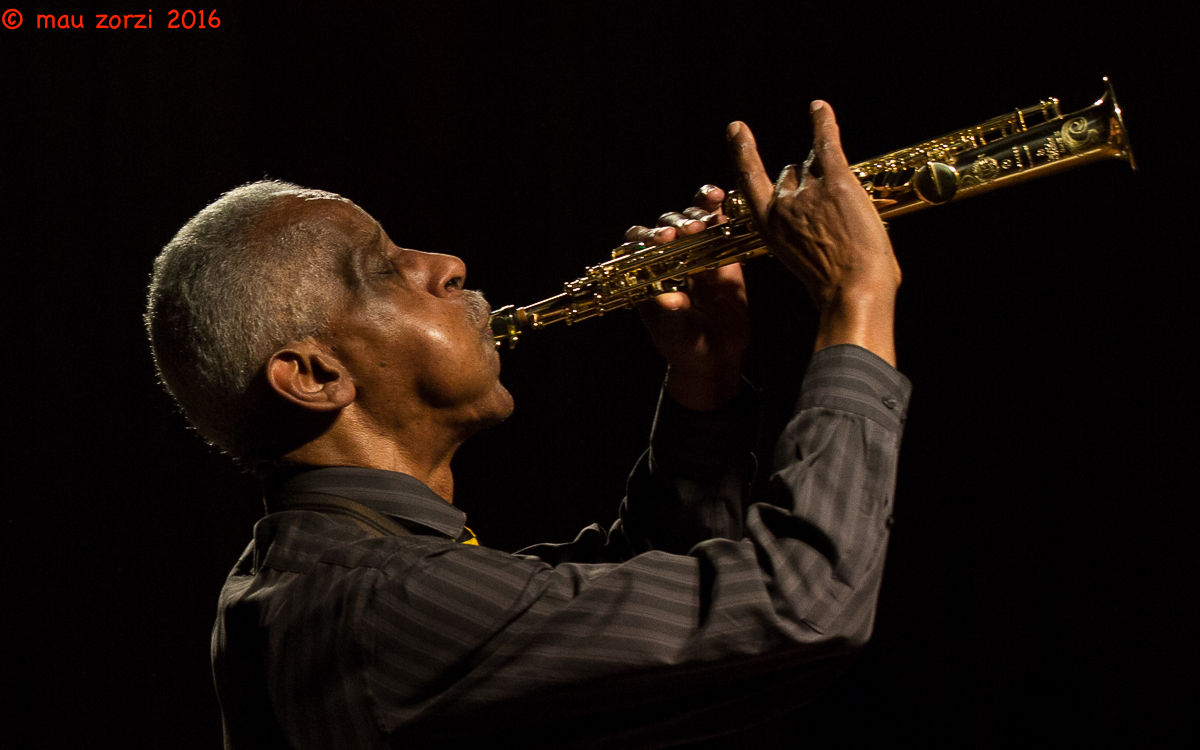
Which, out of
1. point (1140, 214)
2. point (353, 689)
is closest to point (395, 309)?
point (353, 689)

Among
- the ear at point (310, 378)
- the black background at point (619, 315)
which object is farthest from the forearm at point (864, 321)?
the black background at point (619, 315)

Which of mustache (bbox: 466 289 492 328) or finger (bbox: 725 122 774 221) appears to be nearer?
finger (bbox: 725 122 774 221)

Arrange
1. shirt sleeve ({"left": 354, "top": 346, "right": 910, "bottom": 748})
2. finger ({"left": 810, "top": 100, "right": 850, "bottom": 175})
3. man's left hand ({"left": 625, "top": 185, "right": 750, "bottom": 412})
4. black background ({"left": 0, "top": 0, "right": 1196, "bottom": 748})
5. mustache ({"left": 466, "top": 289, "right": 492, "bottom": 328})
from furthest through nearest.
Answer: black background ({"left": 0, "top": 0, "right": 1196, "bottom": 748}), man's left hand ({"left": 625, "top": 185, "right": 750, "bottom": 412}), mustache ({"left": 466, "top": 289, "right": 492, "bottom": 328}), finger ({"left": 810, "top": 100, "right": 850, "bottom": 175}), shirt sleeve ({"left": 354, "top": 346, "right": 910, "bottom": 748})

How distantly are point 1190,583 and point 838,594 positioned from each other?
1915mm

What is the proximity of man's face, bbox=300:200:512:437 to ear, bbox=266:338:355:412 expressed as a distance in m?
0.02

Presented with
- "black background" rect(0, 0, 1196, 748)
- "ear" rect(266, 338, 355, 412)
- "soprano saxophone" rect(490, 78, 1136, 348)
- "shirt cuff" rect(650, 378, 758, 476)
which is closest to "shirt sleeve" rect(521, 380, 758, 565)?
"shirt cuff" rect(650, 378, 758, 476)

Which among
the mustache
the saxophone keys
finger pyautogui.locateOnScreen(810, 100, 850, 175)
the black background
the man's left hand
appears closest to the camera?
finger pyautogui.locateOnScreen(810, 100, 850, 175)

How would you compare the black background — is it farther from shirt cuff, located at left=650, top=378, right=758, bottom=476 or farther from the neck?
the neck

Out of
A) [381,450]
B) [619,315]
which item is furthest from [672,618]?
[619,315]

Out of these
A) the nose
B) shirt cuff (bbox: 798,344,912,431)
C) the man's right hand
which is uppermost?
the nose

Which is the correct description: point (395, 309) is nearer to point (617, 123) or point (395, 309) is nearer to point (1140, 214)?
point (617, 123)

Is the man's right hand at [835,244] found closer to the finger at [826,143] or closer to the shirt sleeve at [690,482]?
the finger at [826,143]

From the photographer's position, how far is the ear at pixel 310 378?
1351mm

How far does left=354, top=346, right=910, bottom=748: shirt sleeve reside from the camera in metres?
1.04
